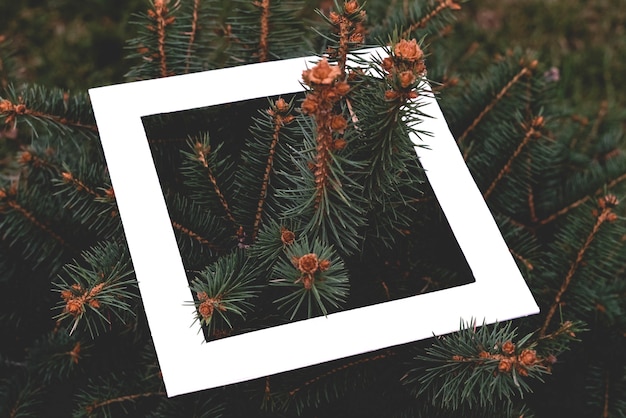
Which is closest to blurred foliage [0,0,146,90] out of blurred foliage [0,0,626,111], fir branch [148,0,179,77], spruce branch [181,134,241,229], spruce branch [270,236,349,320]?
blurred foliage [0,0,626,111]

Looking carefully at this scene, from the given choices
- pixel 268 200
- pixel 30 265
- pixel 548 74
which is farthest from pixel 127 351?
pixel 548 74

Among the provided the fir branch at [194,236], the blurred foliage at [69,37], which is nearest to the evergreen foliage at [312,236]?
the fir branch at [194,236]

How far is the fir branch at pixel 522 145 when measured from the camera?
113 centimetres

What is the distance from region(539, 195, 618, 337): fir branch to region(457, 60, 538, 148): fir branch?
26 centimetres

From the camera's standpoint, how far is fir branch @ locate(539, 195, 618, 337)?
103cm

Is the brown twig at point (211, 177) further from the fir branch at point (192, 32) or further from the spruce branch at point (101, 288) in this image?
the fir branch at point (192, 32)

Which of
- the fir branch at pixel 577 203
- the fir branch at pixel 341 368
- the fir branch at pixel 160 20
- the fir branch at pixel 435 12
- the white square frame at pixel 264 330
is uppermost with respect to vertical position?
the fir branch at pixel 160 20

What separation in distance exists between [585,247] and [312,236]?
48cm

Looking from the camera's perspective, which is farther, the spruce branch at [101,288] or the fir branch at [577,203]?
the fir branch at [577,203]

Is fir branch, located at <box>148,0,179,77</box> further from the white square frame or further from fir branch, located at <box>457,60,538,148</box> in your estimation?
fir branch, located at <box>457,60,538,148</box>

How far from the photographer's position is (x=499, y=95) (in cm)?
124

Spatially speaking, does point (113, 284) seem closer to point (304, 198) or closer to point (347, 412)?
point (304, 198)

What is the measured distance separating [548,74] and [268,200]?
94 centimetres

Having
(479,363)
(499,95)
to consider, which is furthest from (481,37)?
(479,363)
